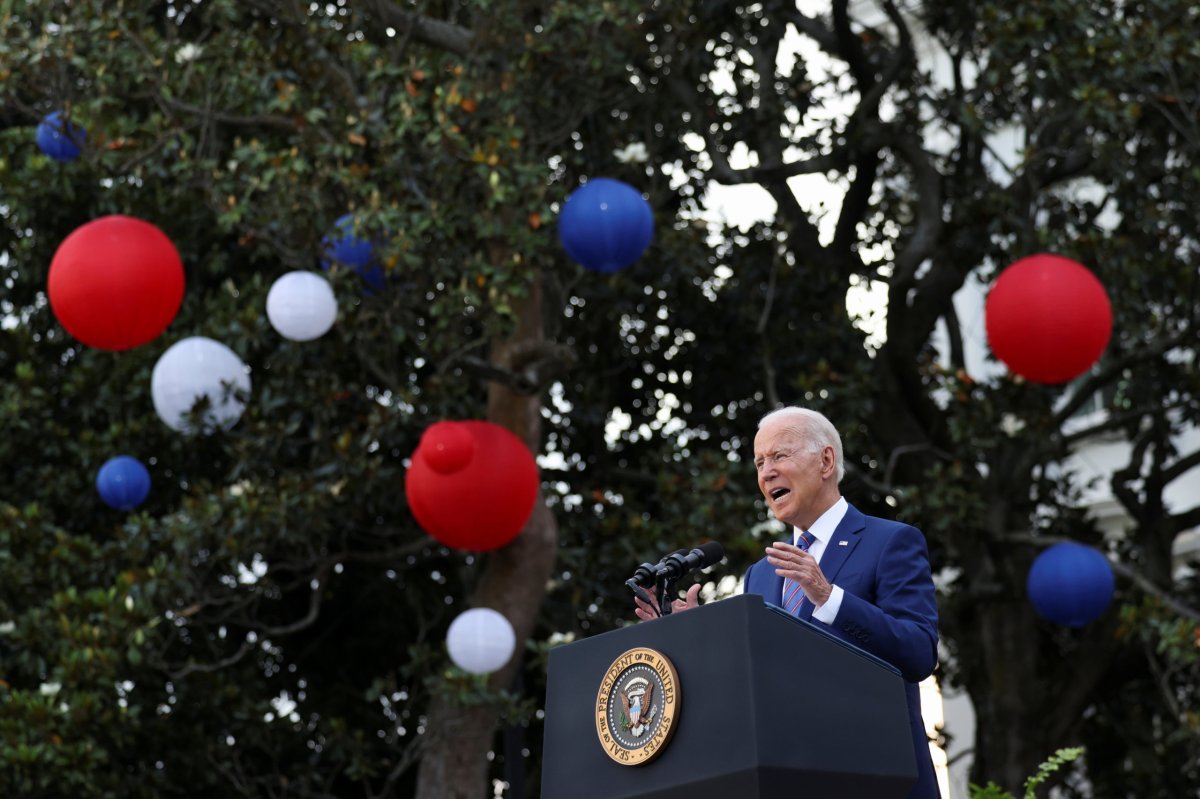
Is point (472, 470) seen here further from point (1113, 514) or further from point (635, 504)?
point (1113, 514)

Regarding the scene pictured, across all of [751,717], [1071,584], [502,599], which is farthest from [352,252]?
[751,717]

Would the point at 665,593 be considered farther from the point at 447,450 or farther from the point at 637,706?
the point at 447,450

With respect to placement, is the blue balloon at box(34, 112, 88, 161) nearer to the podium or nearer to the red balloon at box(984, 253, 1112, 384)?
the red balloon at box(984, 253, 1112, 384)

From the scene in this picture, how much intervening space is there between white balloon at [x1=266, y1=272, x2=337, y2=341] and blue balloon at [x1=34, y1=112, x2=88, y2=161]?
237 centimetres

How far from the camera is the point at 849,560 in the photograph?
417 centimetres

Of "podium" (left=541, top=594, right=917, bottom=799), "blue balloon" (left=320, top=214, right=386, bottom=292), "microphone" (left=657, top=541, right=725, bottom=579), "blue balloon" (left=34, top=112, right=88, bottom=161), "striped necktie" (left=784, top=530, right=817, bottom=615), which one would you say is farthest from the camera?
"blue balloon" (left=34, top=112, right=88, bottom=161)

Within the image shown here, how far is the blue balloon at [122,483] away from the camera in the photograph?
12414mm

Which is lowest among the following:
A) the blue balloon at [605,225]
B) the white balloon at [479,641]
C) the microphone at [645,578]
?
the microphone at [645,578]

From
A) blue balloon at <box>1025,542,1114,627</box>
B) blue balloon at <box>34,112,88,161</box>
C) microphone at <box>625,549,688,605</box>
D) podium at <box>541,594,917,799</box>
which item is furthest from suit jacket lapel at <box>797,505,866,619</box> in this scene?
blue balloon at <box>34,112,88,161</box>

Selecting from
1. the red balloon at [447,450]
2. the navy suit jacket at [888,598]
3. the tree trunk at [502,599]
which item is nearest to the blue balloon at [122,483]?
the tree trunk at [502,599]

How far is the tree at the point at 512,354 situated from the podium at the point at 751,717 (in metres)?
8.07

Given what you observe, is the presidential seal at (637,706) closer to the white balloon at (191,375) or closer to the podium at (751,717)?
the podium at (751,717)

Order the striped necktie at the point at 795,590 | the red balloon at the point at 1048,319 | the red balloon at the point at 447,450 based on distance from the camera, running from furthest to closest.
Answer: the red balloon at the point at 447,450
the red balloon at the point at 1048,319
the striped necktie at the point at 795,590

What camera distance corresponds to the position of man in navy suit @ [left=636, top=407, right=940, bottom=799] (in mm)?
3844
